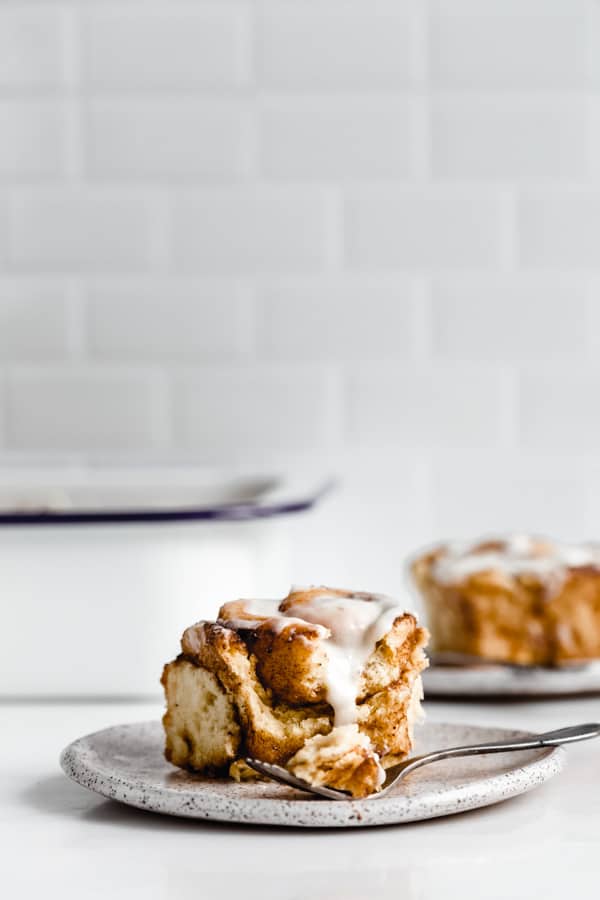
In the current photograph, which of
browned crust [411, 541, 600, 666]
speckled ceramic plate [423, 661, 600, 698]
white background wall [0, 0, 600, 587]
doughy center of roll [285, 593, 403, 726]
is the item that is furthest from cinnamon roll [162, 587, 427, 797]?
white background wall [0, 0, 600, 587]

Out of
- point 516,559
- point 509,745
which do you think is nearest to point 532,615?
point 516,559

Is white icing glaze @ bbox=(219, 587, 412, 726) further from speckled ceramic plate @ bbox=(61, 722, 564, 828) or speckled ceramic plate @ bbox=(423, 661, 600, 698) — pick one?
speckled ceramic plate @ bbox=(423, 661, 600, 698)

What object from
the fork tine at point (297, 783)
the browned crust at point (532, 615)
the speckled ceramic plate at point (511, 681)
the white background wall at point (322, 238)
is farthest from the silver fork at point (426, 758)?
the white background wall at point (322, 238)

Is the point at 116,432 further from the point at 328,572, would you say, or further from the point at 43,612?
the point at 43,612

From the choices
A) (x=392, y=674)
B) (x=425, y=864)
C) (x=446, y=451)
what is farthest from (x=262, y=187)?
(x=425, y=864)

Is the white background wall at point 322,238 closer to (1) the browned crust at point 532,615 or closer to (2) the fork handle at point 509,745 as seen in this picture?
(1) the browned crust at point 532,615

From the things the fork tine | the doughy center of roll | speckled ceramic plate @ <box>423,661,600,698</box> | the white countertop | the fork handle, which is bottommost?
speckled ceramic plate @ <box>423,661,600,698</box>
